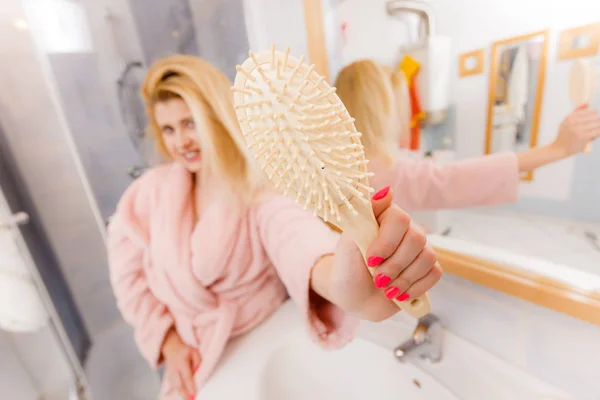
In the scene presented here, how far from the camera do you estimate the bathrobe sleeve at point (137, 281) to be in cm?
65

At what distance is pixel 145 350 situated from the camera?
667 mm

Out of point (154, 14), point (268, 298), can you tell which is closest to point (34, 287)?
point (268, 298)

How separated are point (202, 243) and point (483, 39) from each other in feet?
1.81

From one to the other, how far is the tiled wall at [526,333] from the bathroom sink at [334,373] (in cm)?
12

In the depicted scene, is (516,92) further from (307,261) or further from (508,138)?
(307,261)

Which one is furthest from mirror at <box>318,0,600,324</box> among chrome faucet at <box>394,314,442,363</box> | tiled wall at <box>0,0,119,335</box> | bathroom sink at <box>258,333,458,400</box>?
tiled wall at <box>0,0,119,335</box>

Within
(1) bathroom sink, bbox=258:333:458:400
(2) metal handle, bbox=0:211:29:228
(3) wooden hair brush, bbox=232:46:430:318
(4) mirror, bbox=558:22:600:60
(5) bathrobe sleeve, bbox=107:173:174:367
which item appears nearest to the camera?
(3) wooden hair brush, bbox=232:46:430:318

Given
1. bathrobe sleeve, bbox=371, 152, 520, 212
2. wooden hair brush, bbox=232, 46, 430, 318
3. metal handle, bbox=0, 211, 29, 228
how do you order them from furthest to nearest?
metal handle, bbox=0, 211, 29, 228 → bathrobe sleeve, bbox=371, 152, 520, 212 → wooden hair brush, bbox=232, 46, 430, 318

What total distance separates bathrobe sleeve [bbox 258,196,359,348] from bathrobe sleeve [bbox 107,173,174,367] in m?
0.32

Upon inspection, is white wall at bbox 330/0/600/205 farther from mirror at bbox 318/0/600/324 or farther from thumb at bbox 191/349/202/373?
thumb at bbox 191/349/202/373

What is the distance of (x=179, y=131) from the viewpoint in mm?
601

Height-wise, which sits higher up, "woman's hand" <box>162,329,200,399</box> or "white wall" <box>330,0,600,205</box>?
"white wall" <box>330,0,600,205</box>

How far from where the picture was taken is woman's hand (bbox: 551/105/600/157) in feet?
1.14

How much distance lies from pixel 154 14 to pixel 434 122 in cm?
75
